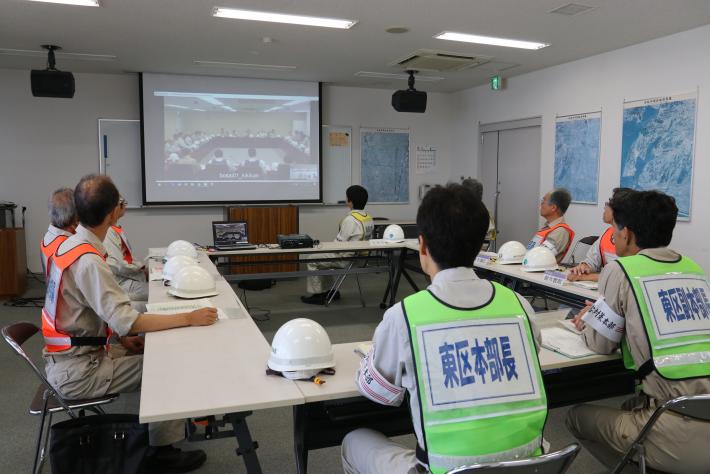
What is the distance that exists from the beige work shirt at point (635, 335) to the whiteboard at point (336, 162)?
620 centimetres

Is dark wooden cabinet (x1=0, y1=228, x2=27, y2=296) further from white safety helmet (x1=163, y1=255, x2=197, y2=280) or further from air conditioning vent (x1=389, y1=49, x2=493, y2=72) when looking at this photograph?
air conditioning vent (x1=389, y1=49, x2=493, y2=72)

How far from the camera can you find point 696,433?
1751mm

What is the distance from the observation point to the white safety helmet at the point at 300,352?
71.1 inches

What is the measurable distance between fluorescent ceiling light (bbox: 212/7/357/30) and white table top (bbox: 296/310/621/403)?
3.21 metres

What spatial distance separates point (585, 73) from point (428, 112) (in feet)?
9.43

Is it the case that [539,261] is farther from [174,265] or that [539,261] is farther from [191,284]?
[174,265]

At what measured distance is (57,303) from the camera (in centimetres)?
223

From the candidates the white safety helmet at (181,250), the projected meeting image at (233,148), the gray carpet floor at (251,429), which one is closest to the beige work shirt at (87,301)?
the gray carpet floor at (251,429)

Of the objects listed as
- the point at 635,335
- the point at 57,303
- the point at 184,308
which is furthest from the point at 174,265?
the point at 635,335

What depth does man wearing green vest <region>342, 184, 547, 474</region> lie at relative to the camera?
134cm

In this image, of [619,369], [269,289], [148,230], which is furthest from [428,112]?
[619,369]

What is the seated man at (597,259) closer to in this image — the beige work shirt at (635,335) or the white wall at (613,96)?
the beige work shirt at (635,335)

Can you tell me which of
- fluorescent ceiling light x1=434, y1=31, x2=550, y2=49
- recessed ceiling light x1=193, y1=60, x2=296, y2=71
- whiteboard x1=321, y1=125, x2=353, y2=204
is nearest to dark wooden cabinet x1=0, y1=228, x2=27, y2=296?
recessed ceiling light x1=193, y1=60, x2=296, y2=71

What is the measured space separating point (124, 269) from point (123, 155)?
3870mm
